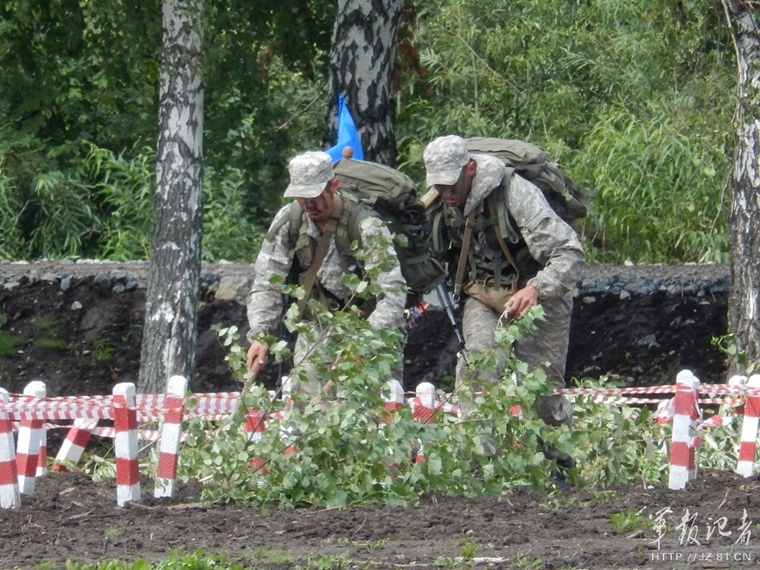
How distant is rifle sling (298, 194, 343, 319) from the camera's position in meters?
6.56

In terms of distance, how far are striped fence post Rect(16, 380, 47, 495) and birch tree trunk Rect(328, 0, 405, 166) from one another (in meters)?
3.01

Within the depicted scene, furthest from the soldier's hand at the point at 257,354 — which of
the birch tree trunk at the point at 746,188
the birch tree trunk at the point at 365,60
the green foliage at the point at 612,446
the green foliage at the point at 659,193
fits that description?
the green foliage at the point at 659,193

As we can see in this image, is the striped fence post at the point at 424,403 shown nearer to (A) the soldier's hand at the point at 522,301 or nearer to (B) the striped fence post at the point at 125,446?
(A) the soldier's hand at the point at 522,301

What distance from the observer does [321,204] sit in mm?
6465

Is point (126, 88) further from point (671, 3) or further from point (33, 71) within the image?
point (671, 3)

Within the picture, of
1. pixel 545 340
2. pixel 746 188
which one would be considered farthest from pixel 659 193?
pixel 545 340

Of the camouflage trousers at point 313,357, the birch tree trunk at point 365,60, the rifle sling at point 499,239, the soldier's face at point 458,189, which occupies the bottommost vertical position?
the camouflage trousers at point 313,357

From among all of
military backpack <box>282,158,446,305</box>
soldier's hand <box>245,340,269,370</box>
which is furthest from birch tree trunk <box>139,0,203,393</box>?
soldier's hand <box>245,340,269,370</box>

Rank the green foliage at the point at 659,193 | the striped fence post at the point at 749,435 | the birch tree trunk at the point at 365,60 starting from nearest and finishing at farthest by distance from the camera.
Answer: the striped fence post at the point at 749,435, the birch tree trunk at the point at 365,60, the green foliage at the point at 659,193

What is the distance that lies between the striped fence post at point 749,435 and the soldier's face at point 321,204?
246 centimetres

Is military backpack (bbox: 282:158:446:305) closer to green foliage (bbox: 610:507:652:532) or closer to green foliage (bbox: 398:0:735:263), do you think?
green foliage (bbox: 610:507:652:532)

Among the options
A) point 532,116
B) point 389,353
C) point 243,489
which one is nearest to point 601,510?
point 389,353

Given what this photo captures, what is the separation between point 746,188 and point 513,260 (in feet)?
6.91

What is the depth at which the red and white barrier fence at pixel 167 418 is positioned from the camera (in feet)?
20.7
